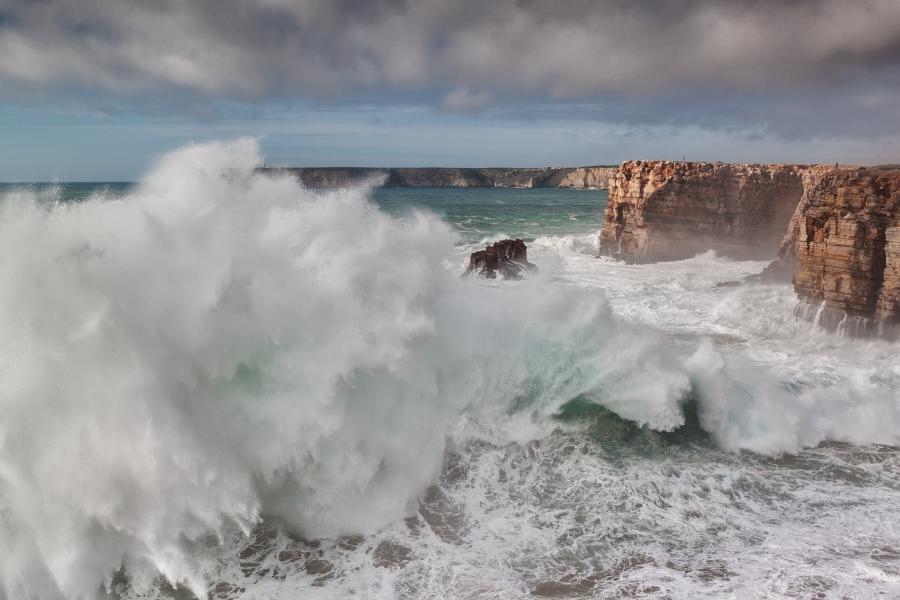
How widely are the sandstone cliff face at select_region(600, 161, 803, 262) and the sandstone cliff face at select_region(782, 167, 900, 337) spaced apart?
10786 millimetres

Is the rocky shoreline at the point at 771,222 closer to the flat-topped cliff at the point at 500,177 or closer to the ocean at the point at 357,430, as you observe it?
the ocean at the point at 357,430

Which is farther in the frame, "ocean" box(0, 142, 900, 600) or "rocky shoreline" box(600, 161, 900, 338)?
"rocky shoreline" box(600, 161, 900, 338)

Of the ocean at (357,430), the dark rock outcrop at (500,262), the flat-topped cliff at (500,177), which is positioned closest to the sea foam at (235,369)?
the ocean at (357,430)

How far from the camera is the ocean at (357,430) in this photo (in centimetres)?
570

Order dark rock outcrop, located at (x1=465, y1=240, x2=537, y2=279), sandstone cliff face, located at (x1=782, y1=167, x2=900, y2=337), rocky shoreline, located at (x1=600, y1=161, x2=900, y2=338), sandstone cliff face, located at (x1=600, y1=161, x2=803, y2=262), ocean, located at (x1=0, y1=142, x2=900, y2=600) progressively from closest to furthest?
1. ocean, located at (x1=0, y1=142, x2=900, y2=600)
2. sandstone cliff face, located at (x1=782, y1=167, x2=900, y2=337)
3. rocky shoreline, located at (x1=600, y1=161, x2=900, y2=338)
4. dark rock outcrop, located at (x1=465, y1=240, x2=537, y2=279)
5. sandstone cliff face, located at (x1=600, y1=161, x2=803, y2=262)

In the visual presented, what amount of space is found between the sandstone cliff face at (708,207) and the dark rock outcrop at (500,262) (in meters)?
8.26

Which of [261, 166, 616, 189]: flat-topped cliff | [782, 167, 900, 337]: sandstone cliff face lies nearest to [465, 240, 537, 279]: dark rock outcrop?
[782, 167, 900, 337]: sandstone cliff face

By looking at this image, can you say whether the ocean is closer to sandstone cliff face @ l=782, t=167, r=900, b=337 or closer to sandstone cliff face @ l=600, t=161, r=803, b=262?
sandstone cliff face @ l=782, t=167, r=900, b=337

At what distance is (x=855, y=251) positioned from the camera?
13578 mm

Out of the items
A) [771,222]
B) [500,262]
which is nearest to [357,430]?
[500,262]

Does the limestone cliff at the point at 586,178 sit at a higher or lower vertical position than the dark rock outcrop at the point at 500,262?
higher

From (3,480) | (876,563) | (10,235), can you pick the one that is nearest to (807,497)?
(876,563)

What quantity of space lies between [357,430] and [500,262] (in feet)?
43.1

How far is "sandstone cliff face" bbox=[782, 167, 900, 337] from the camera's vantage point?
13.2m
